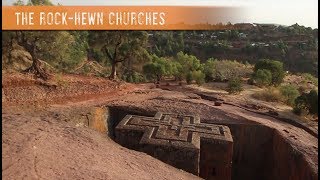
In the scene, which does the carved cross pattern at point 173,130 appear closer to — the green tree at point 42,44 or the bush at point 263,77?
the green tree at point 42,44

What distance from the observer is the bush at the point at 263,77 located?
25.2 meters

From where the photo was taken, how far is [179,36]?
167 feet

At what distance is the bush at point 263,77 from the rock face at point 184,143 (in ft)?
56.4

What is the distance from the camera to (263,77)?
25156 mm

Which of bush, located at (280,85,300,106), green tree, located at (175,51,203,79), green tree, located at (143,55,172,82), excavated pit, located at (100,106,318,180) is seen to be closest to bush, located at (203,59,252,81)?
green tree, located at (175,51,203,79)

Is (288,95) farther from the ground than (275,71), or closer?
closer

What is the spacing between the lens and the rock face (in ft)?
24.5

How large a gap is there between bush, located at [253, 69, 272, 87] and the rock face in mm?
17183

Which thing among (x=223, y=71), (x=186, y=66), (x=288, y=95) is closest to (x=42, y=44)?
(x=186, y=66)

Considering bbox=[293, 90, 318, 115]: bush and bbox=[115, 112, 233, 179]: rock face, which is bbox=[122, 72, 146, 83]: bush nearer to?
bbox=[293, 90, 318, 115]: bush

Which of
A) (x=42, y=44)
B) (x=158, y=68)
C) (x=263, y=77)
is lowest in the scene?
(x=263, y=77)

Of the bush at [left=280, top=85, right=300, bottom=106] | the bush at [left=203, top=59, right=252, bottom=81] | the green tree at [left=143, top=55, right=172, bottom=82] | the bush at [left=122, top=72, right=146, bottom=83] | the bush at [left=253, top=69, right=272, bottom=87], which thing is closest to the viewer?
the bush at [left=280, top=85, right=300, bottom=106]

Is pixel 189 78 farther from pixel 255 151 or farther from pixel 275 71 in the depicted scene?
pixel 255 151

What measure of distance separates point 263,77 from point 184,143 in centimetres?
1925
